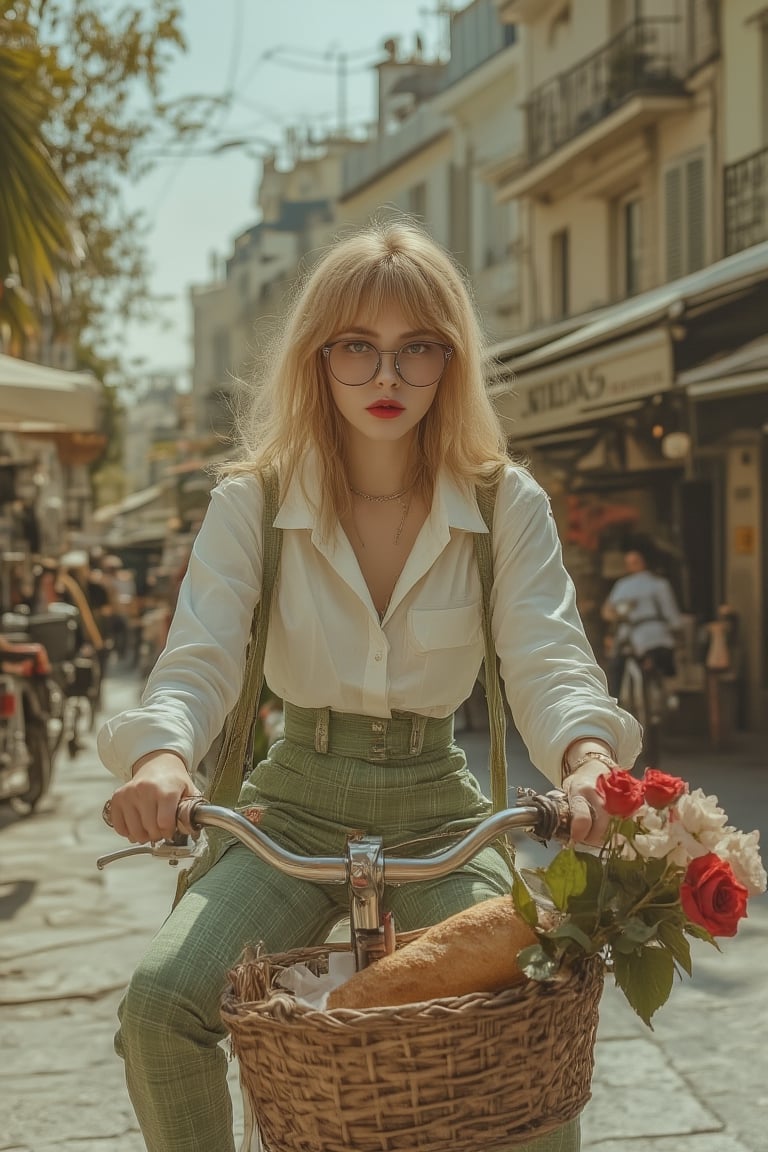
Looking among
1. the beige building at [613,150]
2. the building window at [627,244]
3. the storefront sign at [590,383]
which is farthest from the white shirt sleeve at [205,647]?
the building window at [627,244]

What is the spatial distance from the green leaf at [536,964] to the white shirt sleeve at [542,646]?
513mm

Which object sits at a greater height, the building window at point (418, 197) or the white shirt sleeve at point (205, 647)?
the building window at point (418, 197)

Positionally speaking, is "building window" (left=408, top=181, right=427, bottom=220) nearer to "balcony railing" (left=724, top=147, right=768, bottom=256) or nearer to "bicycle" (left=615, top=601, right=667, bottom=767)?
"balcony railing" (left=724, top=147, right=768, bottom=256)

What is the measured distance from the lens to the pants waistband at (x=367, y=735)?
2721 millimetres

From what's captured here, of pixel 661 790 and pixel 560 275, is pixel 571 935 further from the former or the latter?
pixel 560 275

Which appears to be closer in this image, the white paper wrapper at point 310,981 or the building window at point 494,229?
the white paper wrapper at point 310,981

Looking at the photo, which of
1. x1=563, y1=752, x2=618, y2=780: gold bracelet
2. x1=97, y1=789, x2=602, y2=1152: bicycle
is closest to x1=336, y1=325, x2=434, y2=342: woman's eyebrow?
x1=563, y1=752, x2=618, y2=780: gold bracelet

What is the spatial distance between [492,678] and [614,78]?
2137 centimetres

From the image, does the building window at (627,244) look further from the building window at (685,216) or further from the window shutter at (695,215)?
the window shutter at (695,215)

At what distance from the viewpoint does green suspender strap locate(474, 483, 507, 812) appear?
269 centimetres

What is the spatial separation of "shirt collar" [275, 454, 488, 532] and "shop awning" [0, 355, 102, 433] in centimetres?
739

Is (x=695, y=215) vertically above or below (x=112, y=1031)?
above

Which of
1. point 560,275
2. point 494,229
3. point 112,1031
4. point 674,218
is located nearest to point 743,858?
point 112,1031

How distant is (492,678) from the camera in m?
2.70
